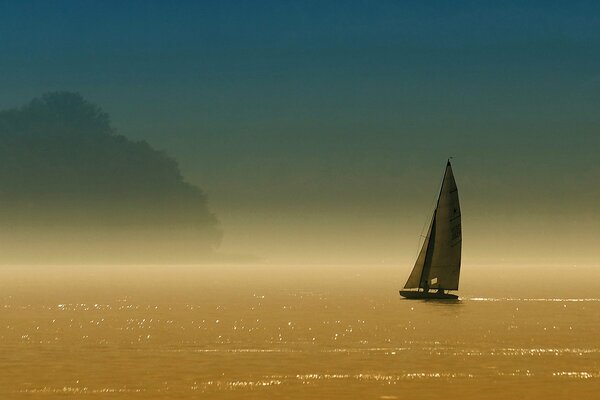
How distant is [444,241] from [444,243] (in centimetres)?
22

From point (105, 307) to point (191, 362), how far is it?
57778 mm

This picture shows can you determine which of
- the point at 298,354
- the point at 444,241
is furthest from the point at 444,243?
the point at 298,354

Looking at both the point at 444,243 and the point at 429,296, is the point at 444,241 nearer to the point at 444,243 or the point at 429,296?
the point at 444,243

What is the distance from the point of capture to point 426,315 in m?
83.8

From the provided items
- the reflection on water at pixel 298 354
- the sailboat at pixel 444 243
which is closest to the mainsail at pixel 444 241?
the sailboat at pixel 444 243

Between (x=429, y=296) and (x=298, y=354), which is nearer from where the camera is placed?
(x=298, y=354)

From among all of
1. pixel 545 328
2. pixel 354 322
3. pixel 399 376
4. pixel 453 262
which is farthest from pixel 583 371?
pixel 453 262

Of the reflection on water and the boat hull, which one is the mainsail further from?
the reflection on water

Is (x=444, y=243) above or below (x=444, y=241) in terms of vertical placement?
below

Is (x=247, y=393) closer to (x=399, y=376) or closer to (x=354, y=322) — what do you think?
(x=399, y=376)

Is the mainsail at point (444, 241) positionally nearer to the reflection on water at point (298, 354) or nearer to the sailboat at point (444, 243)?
the sailboat at point (444, 243)

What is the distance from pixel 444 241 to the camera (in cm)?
9469

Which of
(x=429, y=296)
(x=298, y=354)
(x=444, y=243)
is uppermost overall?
(x=444, y=243)

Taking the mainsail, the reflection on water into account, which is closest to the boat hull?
the mainsail
